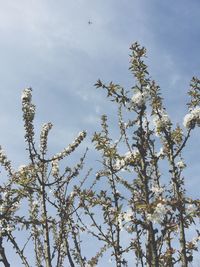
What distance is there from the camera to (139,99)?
7.96 metres

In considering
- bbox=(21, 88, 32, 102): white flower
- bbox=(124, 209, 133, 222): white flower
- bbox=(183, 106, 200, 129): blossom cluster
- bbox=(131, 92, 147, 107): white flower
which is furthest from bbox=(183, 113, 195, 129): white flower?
bbox=(21, 88, 32, 102): white flower

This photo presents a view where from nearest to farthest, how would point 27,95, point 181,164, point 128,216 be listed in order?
point 128,216 < point 27,95 < point 181,164

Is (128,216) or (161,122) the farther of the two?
(161,122)

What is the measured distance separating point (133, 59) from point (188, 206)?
115 inches

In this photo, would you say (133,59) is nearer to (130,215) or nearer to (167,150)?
(167,150)

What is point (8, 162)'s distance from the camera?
1101 centimetres

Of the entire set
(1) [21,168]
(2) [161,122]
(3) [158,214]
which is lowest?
(3) [158,214]

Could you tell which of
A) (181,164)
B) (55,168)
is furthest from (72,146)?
(181,164)

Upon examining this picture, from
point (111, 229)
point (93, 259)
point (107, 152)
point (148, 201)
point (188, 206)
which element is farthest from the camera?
point (93, 259)

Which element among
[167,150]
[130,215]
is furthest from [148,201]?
[167,150]

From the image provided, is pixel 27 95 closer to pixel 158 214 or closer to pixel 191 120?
pixel 191 120

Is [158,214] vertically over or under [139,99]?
under

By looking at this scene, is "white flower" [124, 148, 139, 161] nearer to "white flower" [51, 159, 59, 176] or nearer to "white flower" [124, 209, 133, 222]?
"white flower" [124, 209, 133, 222]

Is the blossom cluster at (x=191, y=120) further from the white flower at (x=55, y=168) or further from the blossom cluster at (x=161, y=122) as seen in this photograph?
the white flower at (x=55, y=168)
